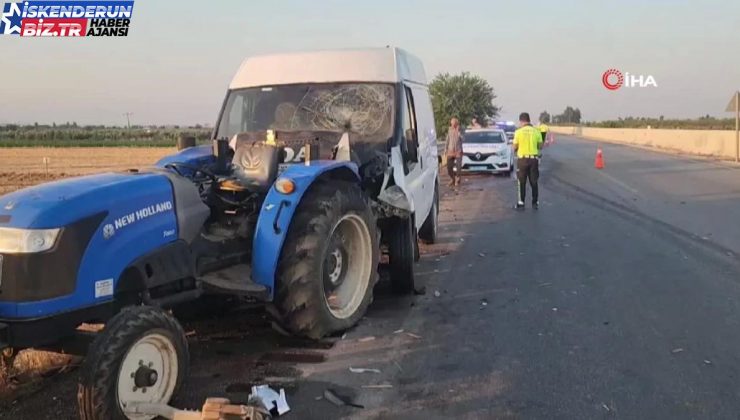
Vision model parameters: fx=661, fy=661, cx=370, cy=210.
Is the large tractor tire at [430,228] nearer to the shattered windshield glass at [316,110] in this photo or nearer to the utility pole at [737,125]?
the shattered windshield glass at [316,110]

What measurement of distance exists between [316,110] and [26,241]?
151 inches

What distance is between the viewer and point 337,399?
411 centimetres

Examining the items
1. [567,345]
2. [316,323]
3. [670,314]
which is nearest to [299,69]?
[316,323]

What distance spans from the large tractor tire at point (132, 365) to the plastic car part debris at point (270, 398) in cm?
45

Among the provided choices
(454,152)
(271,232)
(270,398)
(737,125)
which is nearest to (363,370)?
(270,398)

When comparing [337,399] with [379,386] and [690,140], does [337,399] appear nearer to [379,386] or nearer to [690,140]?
[379,386]

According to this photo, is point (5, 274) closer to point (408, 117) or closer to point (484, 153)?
point (408, 117)

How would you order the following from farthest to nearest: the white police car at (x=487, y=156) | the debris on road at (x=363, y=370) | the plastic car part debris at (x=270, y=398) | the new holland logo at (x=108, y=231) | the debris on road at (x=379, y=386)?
the white police car at (x=487, y=156)
the debris on road at (x=363, y=370)
the debris on road at (x=379, y=386)
the plastic car part debris at (x=270, y=398)
the new holland logo at (x=108, y=231)

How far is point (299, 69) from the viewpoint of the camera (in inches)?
276

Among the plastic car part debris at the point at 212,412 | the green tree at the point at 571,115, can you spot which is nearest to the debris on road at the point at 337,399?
the plastic car part debris at the point at 212,412

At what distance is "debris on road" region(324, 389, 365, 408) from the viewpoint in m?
4.05

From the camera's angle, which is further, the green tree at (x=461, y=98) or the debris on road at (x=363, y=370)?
the green tree at (x=461, y=98)

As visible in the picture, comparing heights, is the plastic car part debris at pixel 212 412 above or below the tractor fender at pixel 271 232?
below

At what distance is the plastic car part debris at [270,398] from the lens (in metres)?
3.82
